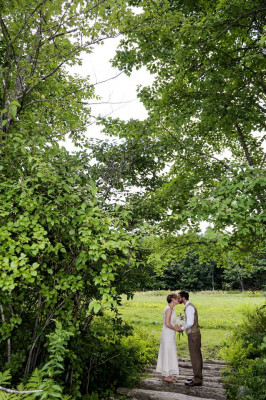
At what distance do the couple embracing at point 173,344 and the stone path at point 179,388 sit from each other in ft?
0.62

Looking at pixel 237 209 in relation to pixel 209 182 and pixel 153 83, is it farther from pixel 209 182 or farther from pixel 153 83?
pixel 153 83

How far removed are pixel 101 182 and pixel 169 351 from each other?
406cm

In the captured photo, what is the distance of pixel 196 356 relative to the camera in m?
5.80

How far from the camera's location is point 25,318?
4.31m

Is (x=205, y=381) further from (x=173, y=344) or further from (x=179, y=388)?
(x=173, y=344)

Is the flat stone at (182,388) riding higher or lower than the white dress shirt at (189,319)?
lower

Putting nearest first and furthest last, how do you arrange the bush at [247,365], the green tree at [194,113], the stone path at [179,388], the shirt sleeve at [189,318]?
the green tree at [194,113]
the bush at [247,365]
the stone path at [179,388]
the shirt sleeve at [189,318]

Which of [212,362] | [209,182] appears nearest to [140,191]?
[209,182]

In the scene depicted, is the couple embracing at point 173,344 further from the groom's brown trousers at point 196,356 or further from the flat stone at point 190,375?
the flat stone at point 190,375

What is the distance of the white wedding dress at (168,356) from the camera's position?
608 cm

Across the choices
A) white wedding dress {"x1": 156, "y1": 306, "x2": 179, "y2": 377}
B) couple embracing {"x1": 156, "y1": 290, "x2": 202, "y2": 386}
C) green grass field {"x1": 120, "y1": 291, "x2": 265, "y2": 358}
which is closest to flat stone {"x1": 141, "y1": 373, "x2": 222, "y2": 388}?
couple embracing {"x1": 156, "y1": 290, "x2": 202, "y2": 386}

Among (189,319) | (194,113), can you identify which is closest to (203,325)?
(189,319)

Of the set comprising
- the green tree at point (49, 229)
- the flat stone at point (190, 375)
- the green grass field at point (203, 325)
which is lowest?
the flat stone at point (190, 375)

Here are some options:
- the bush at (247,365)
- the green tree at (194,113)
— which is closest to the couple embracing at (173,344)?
the bush at (247,365)
